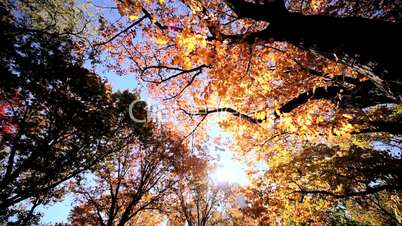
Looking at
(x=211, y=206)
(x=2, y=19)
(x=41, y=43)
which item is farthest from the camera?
(x=211, y=206)

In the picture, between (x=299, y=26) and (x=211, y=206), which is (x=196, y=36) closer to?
(x=299, y=26)

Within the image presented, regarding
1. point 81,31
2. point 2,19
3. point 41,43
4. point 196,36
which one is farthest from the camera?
point 81,31

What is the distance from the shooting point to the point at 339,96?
6039 millimetres

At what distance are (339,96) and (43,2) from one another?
36.8 ft

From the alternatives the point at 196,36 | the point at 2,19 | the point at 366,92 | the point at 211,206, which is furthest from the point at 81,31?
the point at 211,206

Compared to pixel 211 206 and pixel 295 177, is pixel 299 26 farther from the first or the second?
A: pixel 211 206

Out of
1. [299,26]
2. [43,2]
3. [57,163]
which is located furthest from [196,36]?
[57,163]

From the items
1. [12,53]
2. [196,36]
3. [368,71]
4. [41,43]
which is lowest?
[368,71]

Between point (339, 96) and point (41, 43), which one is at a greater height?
point (41, 43)

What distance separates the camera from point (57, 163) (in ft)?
39.9

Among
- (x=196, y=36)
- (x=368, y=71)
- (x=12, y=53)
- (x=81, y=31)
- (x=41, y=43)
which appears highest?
(x=81, y=31)

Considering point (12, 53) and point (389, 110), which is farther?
point (389, 110)

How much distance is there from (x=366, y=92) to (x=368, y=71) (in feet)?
7.72

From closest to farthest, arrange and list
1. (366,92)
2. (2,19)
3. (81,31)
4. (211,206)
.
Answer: (366,92), (2,19), (81,31), (211,206)
